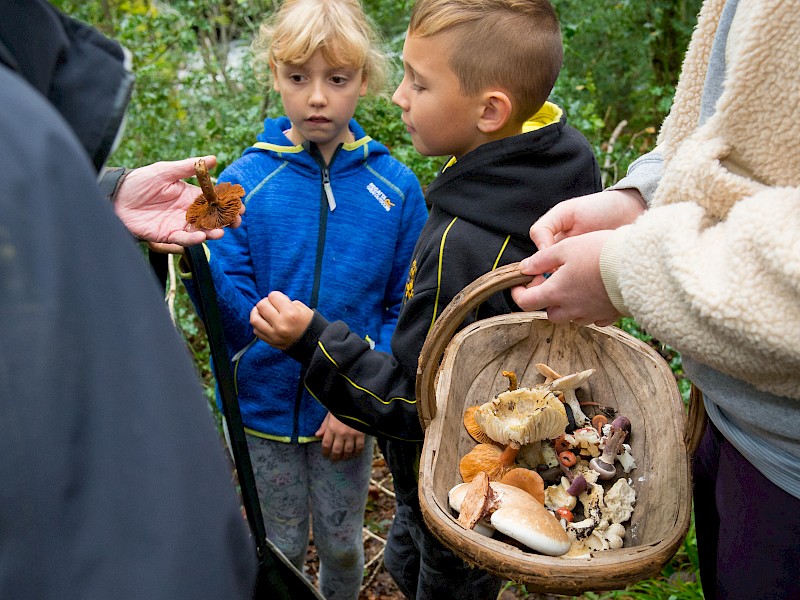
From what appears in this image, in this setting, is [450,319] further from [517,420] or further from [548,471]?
[548,471]

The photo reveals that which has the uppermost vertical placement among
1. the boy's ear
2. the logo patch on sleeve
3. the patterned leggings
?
the boy's ear

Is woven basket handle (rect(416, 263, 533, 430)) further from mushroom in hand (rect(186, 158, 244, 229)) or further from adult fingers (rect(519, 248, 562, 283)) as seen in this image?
mushroom in hand (rect(186, 158, 244, 229))

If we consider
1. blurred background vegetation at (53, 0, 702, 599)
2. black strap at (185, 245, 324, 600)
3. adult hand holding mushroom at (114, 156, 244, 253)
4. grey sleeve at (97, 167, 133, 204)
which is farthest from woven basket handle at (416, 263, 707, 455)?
blurred background vegetation at (53, 0, 702, 599)

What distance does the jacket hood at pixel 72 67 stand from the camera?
31.9 inches

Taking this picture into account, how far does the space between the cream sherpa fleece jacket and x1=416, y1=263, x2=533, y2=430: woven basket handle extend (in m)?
0.36

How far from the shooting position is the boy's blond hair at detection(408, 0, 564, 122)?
5.98 ft

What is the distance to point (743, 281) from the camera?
3.28ft

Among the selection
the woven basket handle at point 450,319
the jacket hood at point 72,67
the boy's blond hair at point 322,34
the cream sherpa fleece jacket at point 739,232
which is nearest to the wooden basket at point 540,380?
the woven basket handle at point 450,319

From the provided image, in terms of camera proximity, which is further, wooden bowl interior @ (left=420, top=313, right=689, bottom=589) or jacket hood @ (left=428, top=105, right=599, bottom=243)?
jacket hood @ (left=428, top=105, right=599, bottom=243)

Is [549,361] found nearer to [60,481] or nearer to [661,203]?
[661,203]

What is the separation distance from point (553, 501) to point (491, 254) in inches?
23.6

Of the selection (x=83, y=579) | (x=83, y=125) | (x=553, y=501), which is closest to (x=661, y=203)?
(x=553, y=501)

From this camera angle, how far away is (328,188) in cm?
227

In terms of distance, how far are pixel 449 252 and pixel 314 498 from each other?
1060 mm
